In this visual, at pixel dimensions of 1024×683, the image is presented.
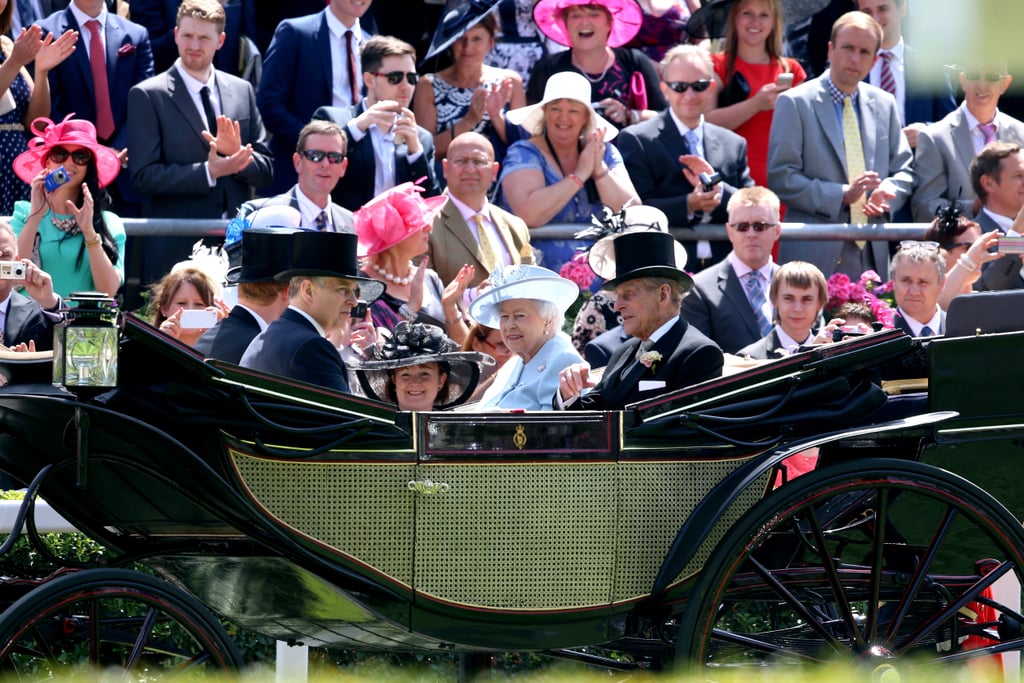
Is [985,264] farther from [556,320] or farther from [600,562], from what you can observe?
[600,562]

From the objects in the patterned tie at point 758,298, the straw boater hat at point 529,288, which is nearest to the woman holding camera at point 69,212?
the straw boater hat at point 529,288

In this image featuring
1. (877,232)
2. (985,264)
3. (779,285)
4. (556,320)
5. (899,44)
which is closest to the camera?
(556,320)

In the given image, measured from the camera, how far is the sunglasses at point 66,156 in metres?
6.59

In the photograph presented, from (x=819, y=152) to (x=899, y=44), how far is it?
1414mm

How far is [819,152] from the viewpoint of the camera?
7969mm

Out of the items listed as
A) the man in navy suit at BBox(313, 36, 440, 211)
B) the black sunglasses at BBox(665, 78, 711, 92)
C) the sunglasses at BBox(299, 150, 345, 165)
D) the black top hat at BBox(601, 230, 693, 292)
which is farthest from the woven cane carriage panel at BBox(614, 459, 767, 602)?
the black sunglasses at BBox(665, 78, 711, 92)

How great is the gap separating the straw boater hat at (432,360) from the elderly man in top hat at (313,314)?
0.83 meters

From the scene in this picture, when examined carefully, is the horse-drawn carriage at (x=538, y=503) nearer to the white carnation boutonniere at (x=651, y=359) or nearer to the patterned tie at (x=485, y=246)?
the white carnation boutonniere at (x=651, y=359)

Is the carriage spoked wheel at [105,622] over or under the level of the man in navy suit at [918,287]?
under

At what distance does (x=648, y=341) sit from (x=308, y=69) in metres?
3.76

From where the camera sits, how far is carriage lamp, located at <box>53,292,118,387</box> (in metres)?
3.40

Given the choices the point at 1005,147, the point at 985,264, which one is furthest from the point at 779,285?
the point at 1005,147

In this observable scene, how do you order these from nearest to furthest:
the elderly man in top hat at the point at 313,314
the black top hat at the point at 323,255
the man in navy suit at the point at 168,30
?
the elderly man in top hat at the point at 313,314 → the black top hat at the point at 323,255 → the man in navy suit at the point at 168,30

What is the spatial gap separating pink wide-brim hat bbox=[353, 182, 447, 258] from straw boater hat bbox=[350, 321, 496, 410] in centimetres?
109
